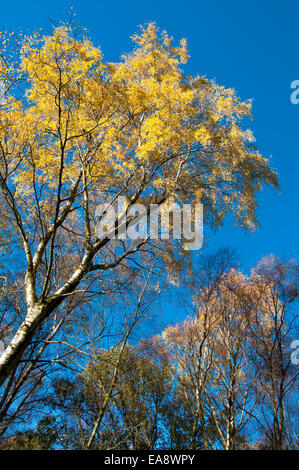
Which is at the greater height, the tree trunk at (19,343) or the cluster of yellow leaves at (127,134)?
the cluster of yellow leaves at (127,134)

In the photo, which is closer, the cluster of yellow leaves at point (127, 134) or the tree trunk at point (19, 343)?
the tree trunk at point (19, 343)

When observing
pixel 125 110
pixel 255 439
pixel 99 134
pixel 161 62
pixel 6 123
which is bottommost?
pixel 255 439

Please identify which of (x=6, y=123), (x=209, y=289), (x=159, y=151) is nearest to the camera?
(x=6, y=123)

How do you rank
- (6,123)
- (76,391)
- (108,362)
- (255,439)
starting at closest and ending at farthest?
(108,362) → (6,123) → (255,439) → (76,391)

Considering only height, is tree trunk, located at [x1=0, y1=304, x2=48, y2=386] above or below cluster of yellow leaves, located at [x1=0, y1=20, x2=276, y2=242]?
below

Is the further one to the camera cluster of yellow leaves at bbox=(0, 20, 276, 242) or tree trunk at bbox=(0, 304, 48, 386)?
cluster of yellow leaves at bbox=(0, 20, 276, 242)

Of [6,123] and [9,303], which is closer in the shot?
[6,123]

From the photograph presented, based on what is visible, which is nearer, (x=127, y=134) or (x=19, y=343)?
(x=19, y=343)

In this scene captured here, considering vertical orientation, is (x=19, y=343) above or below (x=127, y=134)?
below

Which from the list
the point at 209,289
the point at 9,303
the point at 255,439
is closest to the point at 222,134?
the point at 209,289

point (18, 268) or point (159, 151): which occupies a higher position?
point (159, 151)

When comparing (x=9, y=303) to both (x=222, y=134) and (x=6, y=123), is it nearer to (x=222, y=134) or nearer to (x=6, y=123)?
(x=6, y=123)

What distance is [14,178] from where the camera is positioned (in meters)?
7.09

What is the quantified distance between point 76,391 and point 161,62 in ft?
37.3
